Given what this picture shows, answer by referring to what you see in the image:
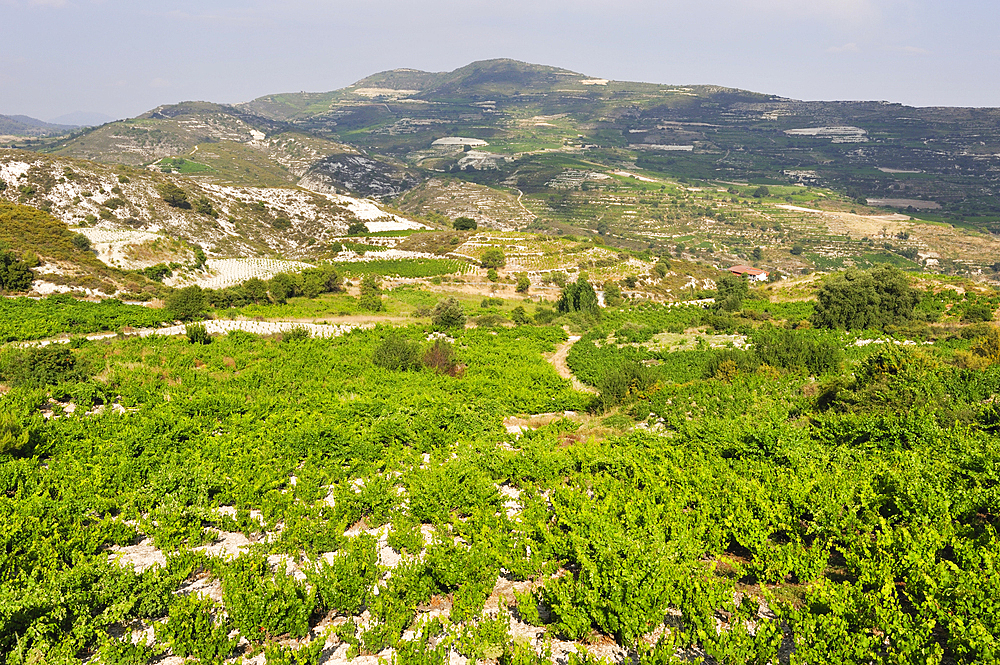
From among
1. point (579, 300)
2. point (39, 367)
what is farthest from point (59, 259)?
point (579, 300)

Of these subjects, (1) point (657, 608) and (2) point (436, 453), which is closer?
(1) point (657, 608)

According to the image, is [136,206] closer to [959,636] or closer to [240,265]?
[240,265]

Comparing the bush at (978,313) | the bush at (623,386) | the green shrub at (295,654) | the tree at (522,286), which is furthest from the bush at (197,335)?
the bush at (978,313)

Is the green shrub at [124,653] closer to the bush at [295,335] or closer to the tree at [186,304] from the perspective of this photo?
the bush at [295,335]

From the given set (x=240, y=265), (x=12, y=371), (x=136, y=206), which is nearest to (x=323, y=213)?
(x=136, y=206)

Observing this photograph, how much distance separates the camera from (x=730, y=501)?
33.3 ft

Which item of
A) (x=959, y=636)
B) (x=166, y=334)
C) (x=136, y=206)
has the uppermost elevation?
(x=136, y=206)

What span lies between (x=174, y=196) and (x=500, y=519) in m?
108

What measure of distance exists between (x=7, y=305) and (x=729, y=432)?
138 feet

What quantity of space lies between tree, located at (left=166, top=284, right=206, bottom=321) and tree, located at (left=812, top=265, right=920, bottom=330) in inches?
1801

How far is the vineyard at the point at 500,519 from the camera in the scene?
6.84 meters

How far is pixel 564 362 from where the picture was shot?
33312mm

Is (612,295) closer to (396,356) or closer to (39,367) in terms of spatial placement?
(396,356)

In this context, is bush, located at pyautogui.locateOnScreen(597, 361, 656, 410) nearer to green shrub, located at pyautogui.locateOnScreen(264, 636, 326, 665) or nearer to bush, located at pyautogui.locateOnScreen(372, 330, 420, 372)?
bush, located at pyautogui.locateOnScreen(372, 330, 420, 372)
